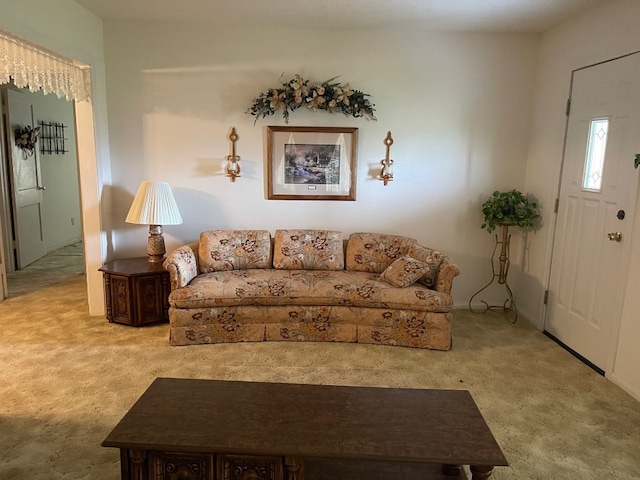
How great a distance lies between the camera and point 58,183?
6.75 metres

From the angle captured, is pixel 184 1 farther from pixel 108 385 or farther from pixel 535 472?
pixel 535 472

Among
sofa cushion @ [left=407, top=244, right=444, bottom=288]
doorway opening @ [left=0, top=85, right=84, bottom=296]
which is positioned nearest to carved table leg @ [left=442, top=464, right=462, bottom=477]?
sofa cushion @ [left=407, top=244, right=444, bottom=288]

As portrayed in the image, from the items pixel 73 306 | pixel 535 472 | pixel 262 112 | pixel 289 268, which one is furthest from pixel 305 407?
pixel 73 306

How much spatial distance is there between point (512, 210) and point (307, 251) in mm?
1842

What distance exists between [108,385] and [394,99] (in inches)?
128

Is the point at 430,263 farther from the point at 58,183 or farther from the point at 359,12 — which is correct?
the point at 58,183

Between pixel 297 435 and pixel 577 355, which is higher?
pixel 297 435

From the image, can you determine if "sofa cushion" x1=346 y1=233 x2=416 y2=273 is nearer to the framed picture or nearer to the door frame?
the framed picture

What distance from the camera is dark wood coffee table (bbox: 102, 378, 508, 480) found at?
5.57 feet

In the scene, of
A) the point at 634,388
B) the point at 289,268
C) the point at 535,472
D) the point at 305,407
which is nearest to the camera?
the point at 305,407

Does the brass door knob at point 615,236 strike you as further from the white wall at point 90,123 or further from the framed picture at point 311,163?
the white wall at point 90,123

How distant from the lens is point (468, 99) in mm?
4246

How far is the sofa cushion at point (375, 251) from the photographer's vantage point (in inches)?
160

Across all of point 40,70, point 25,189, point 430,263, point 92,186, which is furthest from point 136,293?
point 25,189
